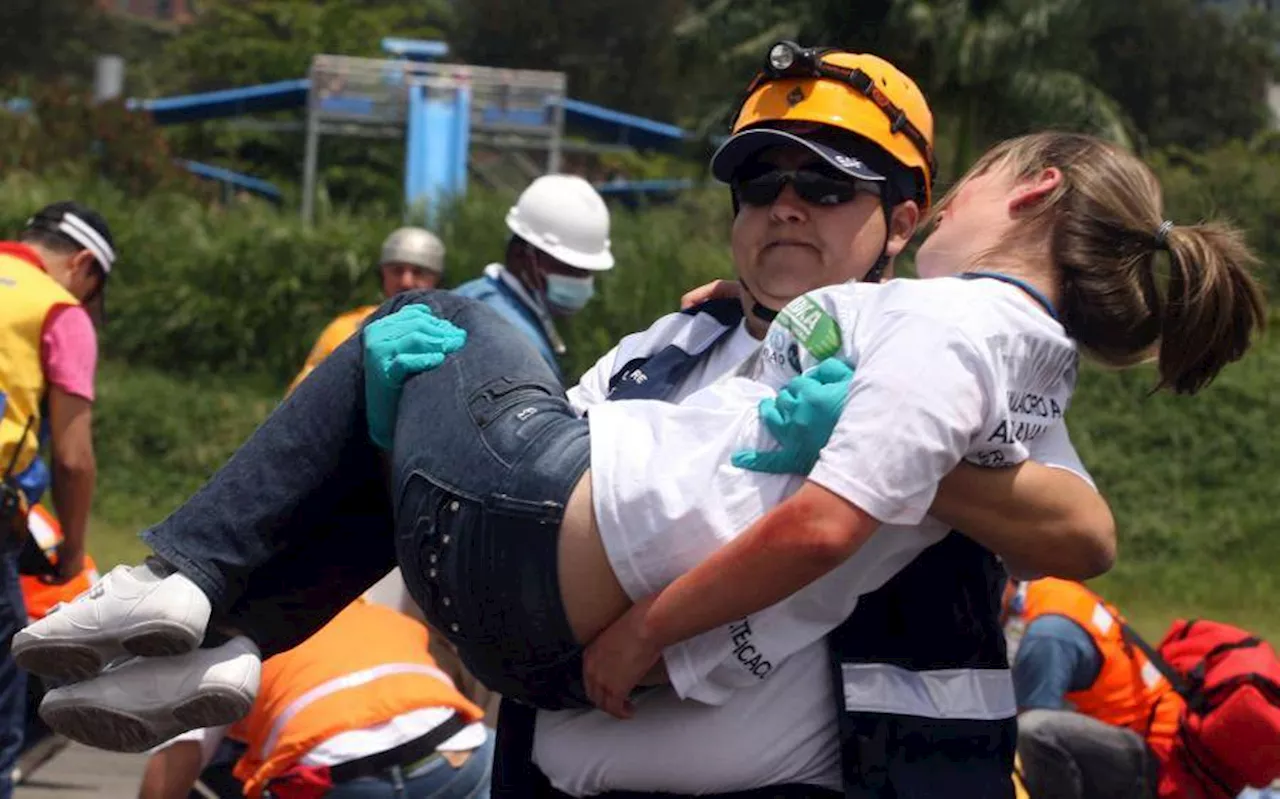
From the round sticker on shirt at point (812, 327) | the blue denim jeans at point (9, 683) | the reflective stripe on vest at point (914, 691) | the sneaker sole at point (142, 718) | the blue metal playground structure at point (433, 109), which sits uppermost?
the round sticker on shirt at point (812, 327)

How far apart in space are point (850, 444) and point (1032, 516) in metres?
0.31

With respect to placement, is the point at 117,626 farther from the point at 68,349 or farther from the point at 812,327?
the point at 68,349

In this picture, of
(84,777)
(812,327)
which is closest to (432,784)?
(812,327)

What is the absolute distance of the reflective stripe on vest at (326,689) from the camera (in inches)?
185

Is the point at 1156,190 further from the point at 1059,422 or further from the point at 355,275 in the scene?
the point at 355,275

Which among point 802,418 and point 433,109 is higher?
point 802,418

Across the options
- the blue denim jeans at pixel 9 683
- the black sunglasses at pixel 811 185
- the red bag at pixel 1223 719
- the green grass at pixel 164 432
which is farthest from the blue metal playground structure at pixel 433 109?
the black sunglasses at pixel 811 185

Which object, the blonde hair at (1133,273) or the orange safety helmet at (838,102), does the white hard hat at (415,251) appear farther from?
the blonde hair at (1133,273)

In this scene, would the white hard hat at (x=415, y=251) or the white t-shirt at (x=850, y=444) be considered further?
the white hard hat at (x=415, y=251)

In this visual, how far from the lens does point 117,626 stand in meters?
2.92

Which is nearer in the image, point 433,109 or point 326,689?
point 326,689

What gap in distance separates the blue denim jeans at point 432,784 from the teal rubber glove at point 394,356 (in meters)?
1.91

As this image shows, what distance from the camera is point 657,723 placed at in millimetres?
2672

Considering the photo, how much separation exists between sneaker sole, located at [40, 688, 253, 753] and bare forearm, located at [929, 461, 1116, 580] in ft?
3.58
